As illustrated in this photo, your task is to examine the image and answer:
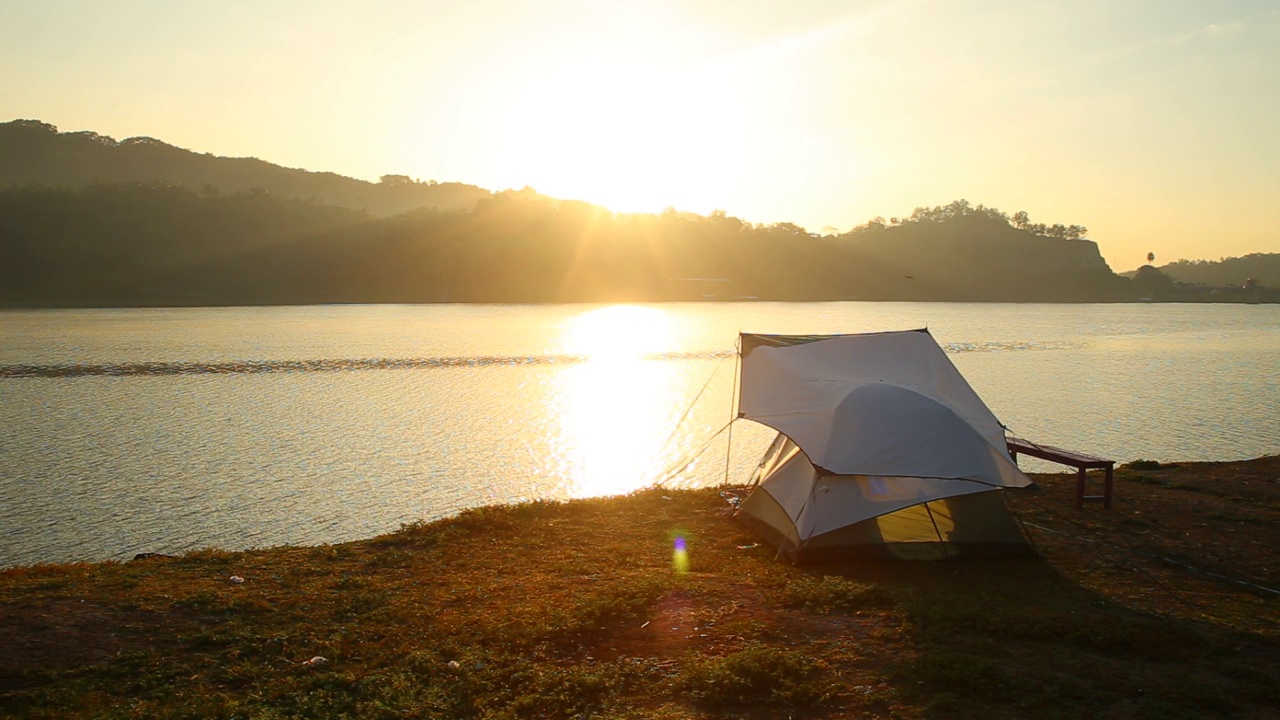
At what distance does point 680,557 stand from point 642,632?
2908mm

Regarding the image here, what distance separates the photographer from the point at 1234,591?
933 cm

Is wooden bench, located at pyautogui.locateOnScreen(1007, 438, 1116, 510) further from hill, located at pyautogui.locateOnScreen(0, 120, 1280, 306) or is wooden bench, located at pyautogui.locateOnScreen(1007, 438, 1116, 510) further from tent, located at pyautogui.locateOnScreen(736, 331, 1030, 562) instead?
hill, located at pyautogui.locateOnScreen(0, 120, 1280, 306)

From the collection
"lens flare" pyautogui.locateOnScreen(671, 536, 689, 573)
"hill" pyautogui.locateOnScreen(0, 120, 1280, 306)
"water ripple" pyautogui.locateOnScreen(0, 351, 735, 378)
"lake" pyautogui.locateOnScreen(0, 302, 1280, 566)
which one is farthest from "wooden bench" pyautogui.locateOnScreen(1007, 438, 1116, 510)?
"hill" pyautogui.locateOnScreen(0, 120, 1280, 306)

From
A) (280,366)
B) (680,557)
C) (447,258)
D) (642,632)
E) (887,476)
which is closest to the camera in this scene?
(642,632)

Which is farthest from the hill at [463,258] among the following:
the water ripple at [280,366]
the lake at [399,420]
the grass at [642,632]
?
the grass at [642,632]

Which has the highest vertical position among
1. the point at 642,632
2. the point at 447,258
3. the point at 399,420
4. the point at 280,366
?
the point at 447,258

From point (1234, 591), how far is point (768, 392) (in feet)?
19.4

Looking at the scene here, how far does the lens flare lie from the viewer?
1041 centimetres

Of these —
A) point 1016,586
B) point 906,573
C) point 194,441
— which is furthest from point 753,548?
point 194,441

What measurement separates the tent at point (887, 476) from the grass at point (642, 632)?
365 millimetres

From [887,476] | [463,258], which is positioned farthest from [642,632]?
[463,258]

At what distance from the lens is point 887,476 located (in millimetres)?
10555

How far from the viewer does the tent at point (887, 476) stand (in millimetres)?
10570

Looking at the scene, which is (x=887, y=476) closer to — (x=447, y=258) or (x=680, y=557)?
(x=680, y=557)
